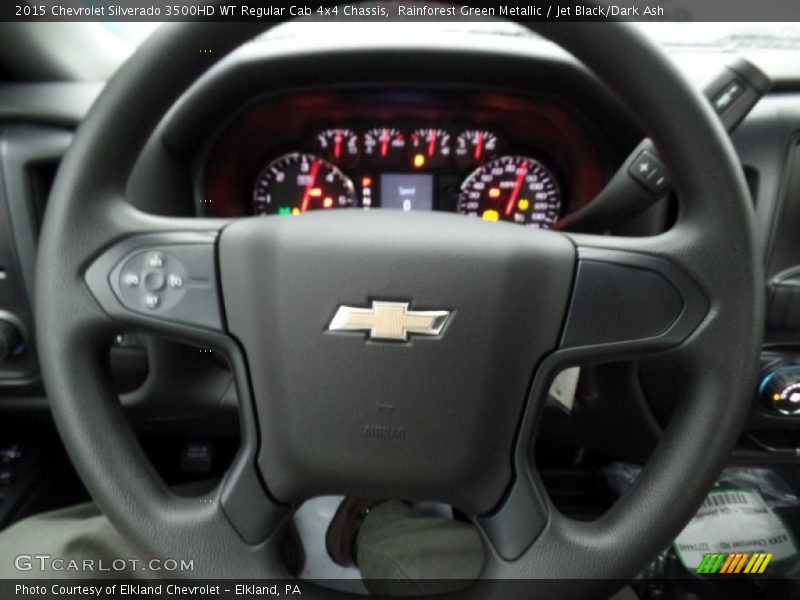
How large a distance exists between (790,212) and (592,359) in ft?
1.58

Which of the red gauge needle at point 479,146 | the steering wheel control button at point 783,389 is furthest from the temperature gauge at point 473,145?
the steering wheel control button at point 783,389

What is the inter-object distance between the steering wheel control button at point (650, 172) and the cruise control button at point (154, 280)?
20.2 inches

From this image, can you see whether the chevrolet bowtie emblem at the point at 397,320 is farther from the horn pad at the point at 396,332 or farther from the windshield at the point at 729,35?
the windshield at the point at 729,35

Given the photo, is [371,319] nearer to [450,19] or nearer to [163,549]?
[163,549]

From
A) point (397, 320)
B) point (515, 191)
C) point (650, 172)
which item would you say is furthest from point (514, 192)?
point (397, 320)

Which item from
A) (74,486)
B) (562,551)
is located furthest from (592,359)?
(74,486)

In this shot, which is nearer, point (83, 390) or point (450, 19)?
point (83, 390)

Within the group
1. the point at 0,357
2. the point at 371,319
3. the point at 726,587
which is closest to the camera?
the point at 371,319

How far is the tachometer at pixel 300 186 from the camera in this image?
122cm

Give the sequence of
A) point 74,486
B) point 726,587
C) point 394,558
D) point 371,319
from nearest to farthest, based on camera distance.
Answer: point 371,319 < point 394,558 < point 726,587 < point 74,486

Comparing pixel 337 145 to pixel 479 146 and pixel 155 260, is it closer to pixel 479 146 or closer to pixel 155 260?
pixel 479 146

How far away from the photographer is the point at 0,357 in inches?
44.1

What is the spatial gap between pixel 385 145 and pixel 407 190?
3.2 inches

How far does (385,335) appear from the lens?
28.4 inches
